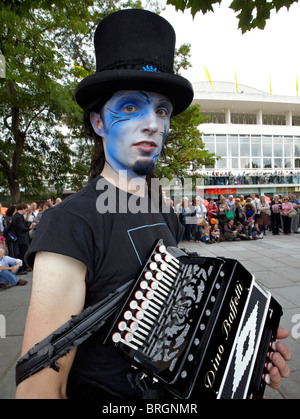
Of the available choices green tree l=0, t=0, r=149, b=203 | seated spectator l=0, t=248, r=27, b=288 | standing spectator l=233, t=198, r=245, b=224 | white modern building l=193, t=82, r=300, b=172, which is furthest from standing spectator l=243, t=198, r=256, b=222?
white modern building l=193, t=82, r=300, b=172

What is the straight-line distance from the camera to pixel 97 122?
4.45ft

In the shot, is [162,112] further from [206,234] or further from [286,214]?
[286,214]

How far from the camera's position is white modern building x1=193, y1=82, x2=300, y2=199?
30.3 meters

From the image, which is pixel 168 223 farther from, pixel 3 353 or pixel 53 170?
pixel 53 170

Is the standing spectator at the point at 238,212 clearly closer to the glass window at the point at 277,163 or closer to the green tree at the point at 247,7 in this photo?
the green tree at the point at 247,7

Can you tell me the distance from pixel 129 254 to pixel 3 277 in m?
5.85

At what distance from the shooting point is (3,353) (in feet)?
10.6

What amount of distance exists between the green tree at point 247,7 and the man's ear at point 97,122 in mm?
2587

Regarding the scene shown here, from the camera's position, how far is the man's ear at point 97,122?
4.42 feet

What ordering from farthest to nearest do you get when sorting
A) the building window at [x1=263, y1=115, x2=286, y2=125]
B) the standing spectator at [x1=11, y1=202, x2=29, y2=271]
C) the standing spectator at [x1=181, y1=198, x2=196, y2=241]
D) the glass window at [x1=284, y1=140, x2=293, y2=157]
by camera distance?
the building window at [x1=263, y1=115, x2=286, y2=125] < the glass window at [x1=284, y1=140, x2=293, y2=157] < the standing spectator at [x1=181, y1=198, x2=196, y2=241] < the standing spectator at [x1=11, y1=202, x2=29, y2=271]

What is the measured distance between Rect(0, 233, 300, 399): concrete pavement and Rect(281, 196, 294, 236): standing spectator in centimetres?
143

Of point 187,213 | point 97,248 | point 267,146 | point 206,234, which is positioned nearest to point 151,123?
point 97,248

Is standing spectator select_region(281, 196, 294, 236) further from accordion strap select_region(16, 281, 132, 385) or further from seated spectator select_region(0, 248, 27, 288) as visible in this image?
accordion strap select_region(16, 281, 132, 385)

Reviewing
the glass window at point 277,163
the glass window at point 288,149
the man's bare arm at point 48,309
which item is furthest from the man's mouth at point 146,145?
the glass window at point 288,149
